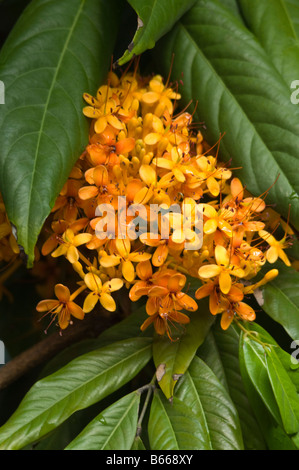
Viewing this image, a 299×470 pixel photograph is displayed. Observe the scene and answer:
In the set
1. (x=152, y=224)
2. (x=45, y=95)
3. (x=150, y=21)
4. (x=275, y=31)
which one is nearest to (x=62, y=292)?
(x=152, y=224)

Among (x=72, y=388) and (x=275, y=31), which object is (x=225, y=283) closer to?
(x=72, y=388)

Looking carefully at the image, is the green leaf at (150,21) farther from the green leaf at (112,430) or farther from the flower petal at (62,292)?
the green leaf at (112,430)

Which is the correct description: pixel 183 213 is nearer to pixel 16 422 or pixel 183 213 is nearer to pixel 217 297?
pixel 217 297

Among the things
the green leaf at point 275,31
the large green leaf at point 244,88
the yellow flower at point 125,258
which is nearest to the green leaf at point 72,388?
the yellow flower at point 125,258

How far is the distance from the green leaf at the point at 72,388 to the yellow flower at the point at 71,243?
0.13 m

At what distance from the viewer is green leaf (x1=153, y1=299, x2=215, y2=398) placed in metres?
0.67

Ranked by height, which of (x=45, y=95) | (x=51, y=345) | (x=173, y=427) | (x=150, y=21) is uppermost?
(x=150, y=21)

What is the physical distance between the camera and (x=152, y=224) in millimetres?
667

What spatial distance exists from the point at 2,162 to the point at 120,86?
0.22 meters

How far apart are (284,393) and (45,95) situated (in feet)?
1.46

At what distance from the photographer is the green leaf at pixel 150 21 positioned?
0.67m
